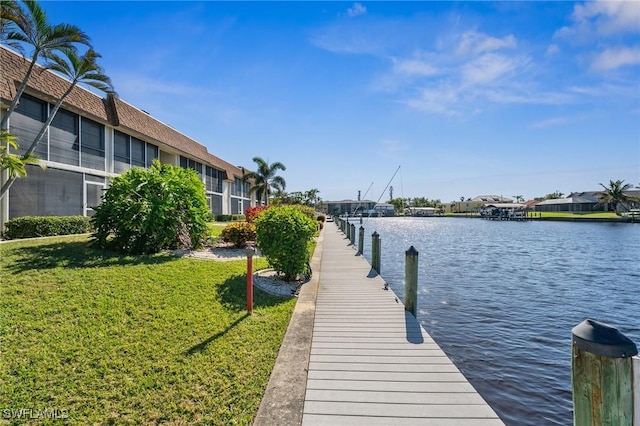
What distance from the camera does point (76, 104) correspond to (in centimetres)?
1430

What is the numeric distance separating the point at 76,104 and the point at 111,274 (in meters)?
11.6

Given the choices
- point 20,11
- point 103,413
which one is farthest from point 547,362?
point 20,11

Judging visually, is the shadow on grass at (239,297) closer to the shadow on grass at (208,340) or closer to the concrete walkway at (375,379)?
the shadow on grass at (208,340)

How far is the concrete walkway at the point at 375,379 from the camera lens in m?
3.25

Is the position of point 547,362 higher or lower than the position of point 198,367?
lower

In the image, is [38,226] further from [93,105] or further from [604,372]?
[604,372]

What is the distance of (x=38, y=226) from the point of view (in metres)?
11.3

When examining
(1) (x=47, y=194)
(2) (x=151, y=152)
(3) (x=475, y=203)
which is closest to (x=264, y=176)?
(2) (x=151, y=152)

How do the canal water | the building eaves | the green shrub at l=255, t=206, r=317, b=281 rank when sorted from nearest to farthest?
the canal water
the green shrub at l=255, t=206, r=317, b=281
the building eaves

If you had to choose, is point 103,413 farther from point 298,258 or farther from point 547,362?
point 547,362

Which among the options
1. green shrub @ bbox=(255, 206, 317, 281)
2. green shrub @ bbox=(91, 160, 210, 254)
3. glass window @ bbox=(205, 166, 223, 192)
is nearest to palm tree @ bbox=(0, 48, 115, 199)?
green shrub @ bbox=(91, 160, 210, 254)

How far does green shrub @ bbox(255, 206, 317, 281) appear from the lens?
26.1 ft

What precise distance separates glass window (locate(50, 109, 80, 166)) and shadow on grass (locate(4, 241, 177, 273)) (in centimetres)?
692

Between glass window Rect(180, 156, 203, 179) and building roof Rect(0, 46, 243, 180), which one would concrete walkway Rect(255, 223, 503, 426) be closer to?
building roof Rect(0, 46, 243, 180)
